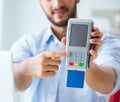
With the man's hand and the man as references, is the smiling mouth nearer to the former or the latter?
the man

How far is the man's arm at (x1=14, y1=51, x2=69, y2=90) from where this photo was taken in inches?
20.0

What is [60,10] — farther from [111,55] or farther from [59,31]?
[111,55]

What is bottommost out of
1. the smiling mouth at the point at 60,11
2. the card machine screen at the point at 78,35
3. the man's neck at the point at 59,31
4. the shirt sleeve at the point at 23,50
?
the shirt sleeve at the point at 23,50

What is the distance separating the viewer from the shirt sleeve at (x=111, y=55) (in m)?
0.62

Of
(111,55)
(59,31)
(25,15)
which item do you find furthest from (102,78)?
(25,15)

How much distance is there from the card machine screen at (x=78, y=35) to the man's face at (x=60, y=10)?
0.62 feet

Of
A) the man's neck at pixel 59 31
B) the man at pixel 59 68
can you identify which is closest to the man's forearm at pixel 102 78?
the man at pixel 59 68

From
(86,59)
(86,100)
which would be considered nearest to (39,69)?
(86,59)

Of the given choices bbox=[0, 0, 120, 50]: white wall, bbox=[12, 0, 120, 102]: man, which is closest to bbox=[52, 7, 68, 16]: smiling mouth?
bbox=[12, 0, 120, 102]: man

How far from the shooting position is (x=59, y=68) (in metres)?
0.70

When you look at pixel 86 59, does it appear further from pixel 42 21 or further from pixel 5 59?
pixel 42 21

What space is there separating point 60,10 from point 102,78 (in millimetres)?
219

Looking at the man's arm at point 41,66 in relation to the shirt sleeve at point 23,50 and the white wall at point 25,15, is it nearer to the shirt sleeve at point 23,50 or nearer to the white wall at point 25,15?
the shirt sleeve at point 23,50

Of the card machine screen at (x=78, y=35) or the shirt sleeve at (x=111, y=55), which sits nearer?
the card machine screen at (x=78, y=35)
